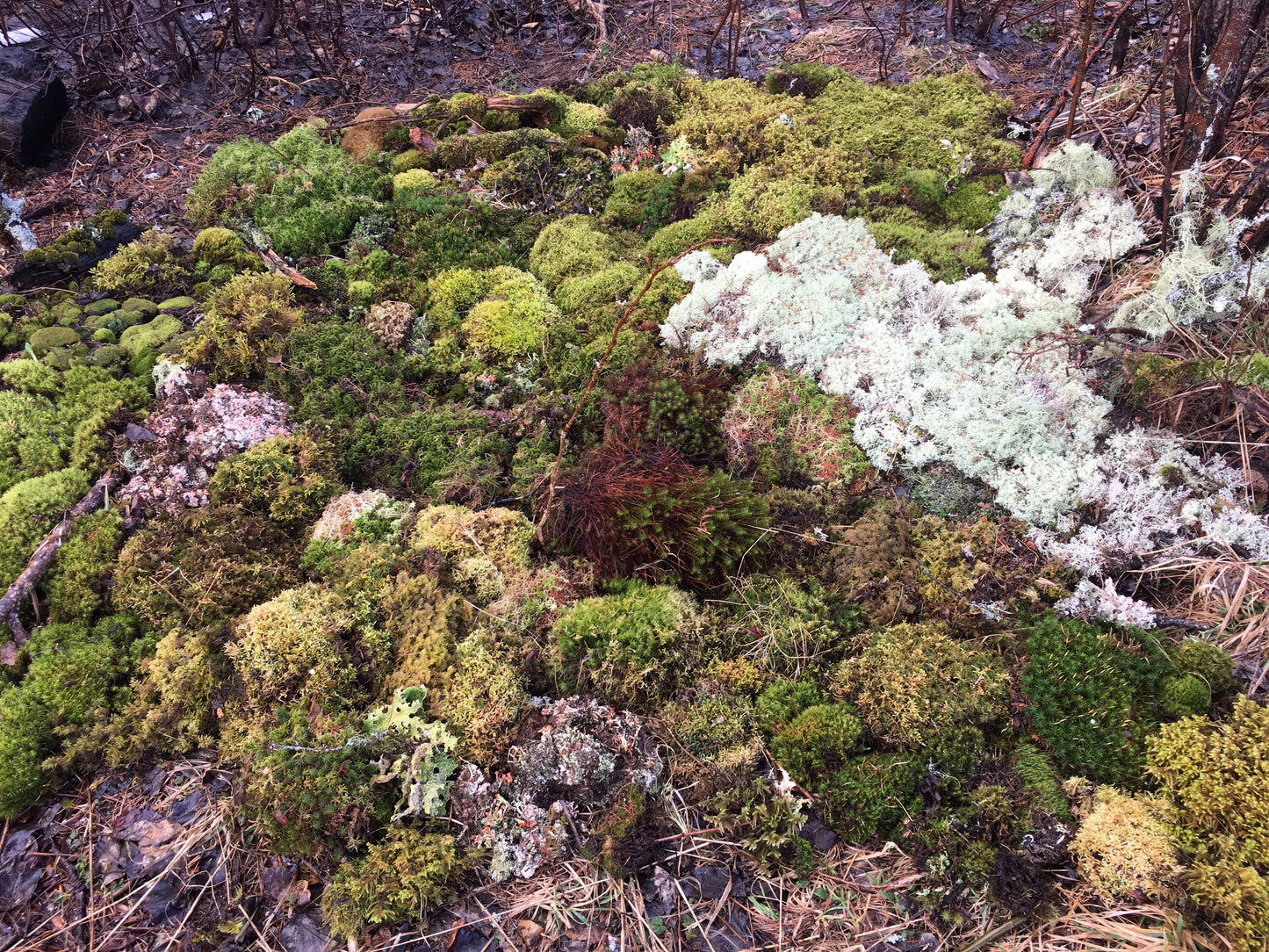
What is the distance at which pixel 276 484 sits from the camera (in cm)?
380

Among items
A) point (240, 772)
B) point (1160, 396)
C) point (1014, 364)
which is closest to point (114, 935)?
point (240, 772)

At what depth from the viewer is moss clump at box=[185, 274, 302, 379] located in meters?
4.23

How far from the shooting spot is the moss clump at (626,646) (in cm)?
312

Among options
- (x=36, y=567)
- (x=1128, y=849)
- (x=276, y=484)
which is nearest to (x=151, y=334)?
(x=276, y=484)

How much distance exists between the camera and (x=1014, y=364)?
12.6 feet

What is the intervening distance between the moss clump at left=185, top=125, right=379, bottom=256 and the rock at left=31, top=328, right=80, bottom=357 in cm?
134

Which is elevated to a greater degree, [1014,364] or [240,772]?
[1014,364]

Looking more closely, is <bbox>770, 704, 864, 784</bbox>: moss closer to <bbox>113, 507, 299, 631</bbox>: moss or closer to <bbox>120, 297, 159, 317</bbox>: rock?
<bbox>113, 507, 299, 631</bbox>: moss

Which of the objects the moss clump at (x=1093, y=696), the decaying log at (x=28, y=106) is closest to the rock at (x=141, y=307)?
the decaying log at (x=28, y=106)

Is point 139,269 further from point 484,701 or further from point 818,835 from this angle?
point 818,835

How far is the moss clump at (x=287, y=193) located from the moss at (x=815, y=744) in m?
4.56

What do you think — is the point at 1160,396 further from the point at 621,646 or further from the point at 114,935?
the point at 114,935

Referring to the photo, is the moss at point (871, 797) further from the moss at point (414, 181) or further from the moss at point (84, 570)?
the moss at point (414, 181)

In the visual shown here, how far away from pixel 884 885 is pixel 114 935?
117 inches
